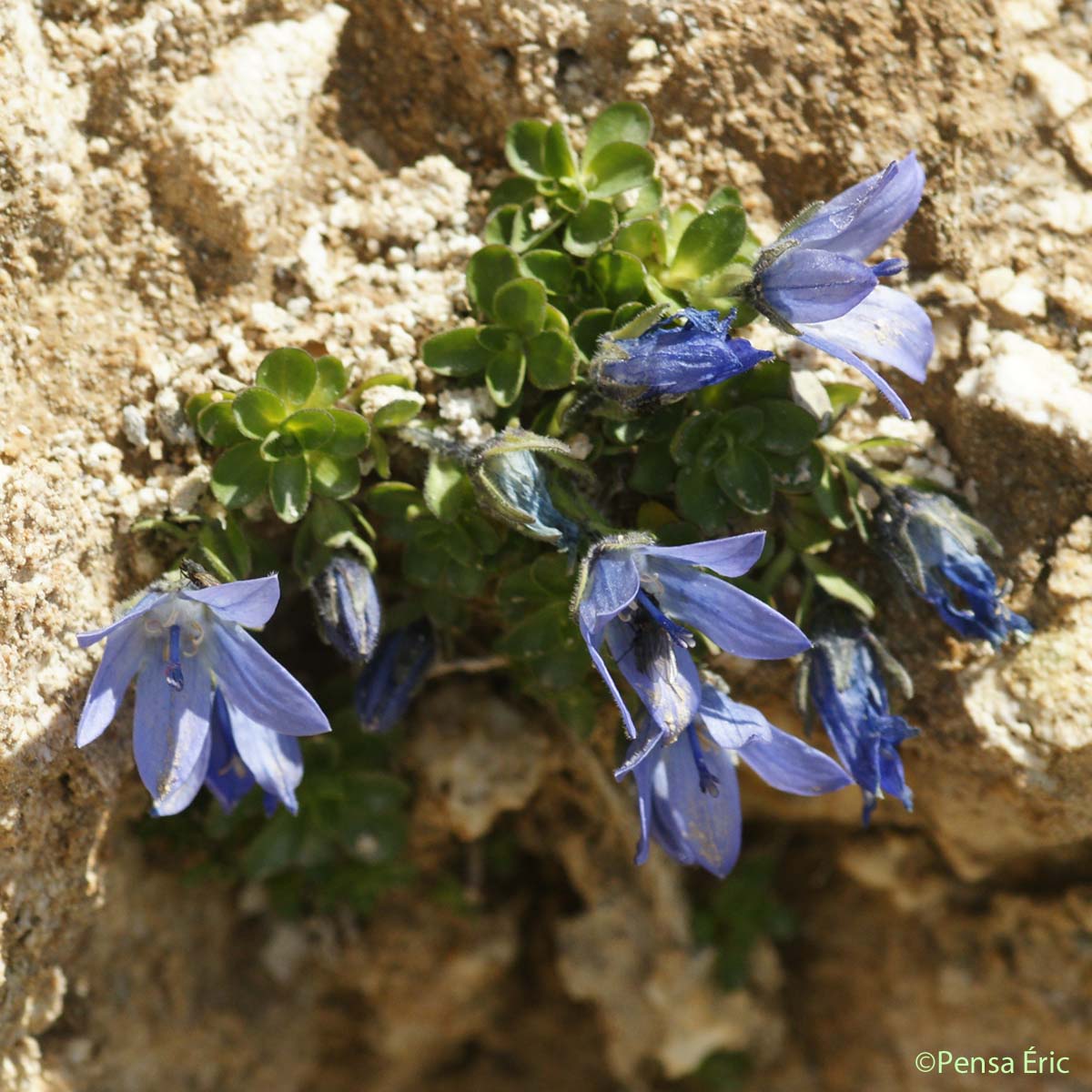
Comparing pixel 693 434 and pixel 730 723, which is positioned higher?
pixel 693 434

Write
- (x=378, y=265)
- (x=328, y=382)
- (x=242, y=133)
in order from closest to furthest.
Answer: (x=328, y=382)
(x=242, y=133)
(x=378, y=265)

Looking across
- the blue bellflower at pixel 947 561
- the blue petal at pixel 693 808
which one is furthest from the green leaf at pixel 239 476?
the blue bellflower at pixel 947 561

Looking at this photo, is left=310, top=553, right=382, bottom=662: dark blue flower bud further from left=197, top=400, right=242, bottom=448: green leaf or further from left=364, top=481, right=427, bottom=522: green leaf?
left=197, top=400, right=242, bottom=448: green leaf

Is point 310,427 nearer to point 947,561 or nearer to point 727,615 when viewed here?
point 727,615

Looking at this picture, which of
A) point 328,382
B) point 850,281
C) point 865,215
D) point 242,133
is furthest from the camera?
point 242,133

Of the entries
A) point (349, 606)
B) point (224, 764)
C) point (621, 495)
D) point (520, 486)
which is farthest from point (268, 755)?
point (621, 495)

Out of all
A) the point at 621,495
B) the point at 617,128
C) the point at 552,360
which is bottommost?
the point at 621,495

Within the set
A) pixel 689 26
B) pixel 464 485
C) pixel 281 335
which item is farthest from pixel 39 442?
pixel 689 26

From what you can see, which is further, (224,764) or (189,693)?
(224,764)

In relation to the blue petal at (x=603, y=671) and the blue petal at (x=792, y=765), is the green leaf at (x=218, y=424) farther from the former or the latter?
the blue petal at (x=792, y=765)
